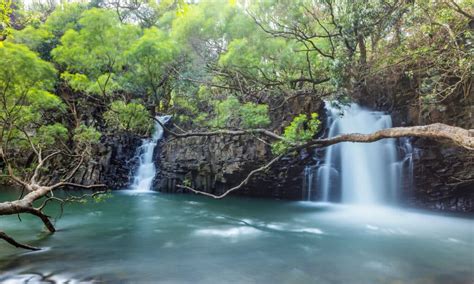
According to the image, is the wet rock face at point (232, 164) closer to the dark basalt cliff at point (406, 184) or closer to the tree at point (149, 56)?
the dark basalt cliff at point (406, 184)

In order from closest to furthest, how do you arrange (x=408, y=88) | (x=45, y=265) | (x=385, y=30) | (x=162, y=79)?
(x=45, y=265) → (x=385, y=30) → (x=162, y=79) → (x=408, y=88)

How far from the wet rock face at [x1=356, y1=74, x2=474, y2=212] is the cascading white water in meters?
11.6

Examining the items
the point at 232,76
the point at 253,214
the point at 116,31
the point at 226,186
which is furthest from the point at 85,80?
the point at 226,186

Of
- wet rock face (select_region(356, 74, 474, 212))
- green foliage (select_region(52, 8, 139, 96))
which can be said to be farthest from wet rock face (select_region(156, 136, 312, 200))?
green foliage (select_region(52, 8, 139, 96))

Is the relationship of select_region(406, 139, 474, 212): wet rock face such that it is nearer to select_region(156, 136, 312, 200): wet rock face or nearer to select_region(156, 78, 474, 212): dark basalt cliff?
select_region(156, 78, 474, 212): dark basalt cliff

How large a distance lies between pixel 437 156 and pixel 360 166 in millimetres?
2569

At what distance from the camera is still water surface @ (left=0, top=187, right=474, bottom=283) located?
479cm

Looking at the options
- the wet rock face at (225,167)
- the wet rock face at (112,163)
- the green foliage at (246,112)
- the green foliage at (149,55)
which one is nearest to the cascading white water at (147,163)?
the wet rock face at (112,163)

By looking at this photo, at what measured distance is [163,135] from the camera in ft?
57.0

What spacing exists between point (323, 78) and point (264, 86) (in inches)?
72.6

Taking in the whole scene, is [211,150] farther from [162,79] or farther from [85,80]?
[85,80]

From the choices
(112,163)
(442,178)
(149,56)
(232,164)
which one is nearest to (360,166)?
(442,178)

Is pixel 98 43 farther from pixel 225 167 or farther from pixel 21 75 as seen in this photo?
pixel 225 167

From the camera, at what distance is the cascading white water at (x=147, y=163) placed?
1658 centimetres
